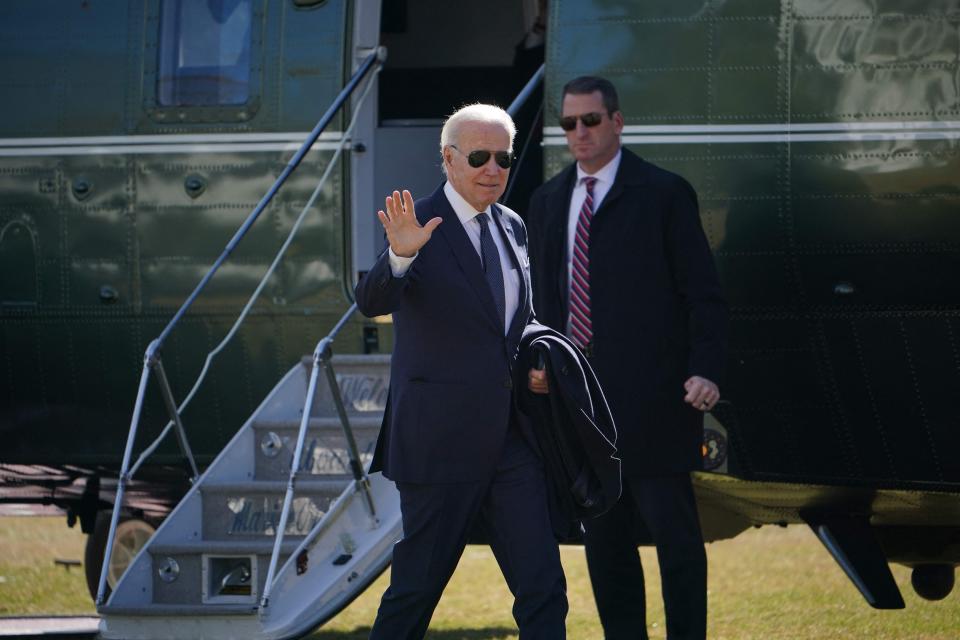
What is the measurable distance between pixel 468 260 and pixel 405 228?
1.01 feet

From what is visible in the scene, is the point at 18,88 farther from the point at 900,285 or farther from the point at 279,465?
the point at 900,285

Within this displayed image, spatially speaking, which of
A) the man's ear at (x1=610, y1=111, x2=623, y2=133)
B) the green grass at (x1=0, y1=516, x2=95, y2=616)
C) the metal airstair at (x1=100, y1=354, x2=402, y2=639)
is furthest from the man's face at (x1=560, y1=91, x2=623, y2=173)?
the green grass at (x1=0, y1=516, x2=95, y2=616)

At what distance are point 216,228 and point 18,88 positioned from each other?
1.16 metres

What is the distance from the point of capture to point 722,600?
863cm

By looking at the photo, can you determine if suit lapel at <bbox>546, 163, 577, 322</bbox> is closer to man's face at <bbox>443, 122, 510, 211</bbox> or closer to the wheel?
man's face at <bbox>443, 122, 510, 211</bbox>

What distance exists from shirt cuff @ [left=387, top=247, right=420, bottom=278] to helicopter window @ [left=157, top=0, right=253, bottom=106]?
296 centimetres

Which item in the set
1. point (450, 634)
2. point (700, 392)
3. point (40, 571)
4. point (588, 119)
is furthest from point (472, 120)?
point (40, 571)

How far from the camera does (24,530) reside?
13.1 metres

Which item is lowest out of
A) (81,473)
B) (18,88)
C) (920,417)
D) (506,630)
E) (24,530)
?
(24,530)

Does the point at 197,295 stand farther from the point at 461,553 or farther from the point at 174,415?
the point at 461,553

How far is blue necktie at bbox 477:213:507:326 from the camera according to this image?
471cm

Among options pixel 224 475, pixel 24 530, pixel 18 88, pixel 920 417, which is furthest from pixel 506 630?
pixel 24 530

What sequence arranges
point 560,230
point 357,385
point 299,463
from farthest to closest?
point 357,385, point 299,463, point 560,230

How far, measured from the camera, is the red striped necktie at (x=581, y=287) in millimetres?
5766
